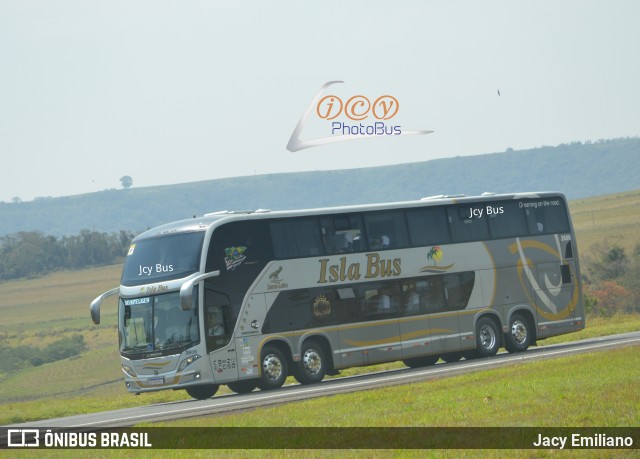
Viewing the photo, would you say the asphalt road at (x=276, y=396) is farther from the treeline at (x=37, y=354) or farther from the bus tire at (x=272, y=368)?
the treeline at (x=37, y=354)

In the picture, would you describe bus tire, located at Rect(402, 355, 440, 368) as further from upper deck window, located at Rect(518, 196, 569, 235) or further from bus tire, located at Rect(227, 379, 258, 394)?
bus tire, located at Rect(227, 379, 258, 394)

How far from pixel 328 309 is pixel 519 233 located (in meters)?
7.02

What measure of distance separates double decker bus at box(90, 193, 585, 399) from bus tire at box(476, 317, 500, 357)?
4 cm

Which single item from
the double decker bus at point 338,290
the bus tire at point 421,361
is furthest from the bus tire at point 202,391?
the bus tire at point 421,361

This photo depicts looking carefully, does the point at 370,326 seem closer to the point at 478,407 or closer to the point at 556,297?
the point at 556,297

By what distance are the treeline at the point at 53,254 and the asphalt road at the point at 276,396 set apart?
141914 mm

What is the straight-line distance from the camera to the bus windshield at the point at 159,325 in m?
27.5

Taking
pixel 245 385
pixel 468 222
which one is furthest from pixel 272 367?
pixel 468 222

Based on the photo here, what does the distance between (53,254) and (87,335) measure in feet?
246

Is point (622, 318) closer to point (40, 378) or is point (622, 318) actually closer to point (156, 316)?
point (156, 316)

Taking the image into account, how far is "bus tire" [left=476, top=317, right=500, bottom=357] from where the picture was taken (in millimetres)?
33375

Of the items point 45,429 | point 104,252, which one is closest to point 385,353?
point 45,429

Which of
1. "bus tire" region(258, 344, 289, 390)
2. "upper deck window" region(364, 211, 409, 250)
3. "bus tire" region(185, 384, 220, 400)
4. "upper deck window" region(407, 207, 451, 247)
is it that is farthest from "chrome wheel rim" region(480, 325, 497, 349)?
"bus tire" region(185, 384, 220, 400)

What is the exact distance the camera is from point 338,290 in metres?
30.0
